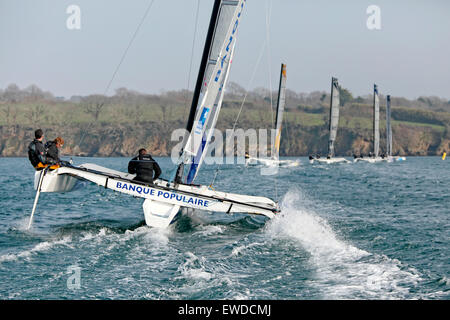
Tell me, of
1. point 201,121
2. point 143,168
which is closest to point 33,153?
point 143,168

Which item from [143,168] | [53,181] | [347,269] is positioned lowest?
[347,269]

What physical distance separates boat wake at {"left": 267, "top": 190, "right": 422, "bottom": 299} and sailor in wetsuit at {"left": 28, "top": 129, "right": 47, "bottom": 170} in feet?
19.0

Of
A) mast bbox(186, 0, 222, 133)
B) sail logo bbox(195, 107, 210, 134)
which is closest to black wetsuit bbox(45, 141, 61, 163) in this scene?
mast bbox(186, 0, 222, 133)

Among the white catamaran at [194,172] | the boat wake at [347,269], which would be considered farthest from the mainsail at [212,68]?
the boat wake at [347,269]

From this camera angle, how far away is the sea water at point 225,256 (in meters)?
7.34

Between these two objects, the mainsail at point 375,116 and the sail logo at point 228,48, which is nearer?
the sail logo at point 228,48

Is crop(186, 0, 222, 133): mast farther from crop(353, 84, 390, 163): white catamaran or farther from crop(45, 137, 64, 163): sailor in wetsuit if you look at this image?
crop(353, 84, 390, 163): white catamaran

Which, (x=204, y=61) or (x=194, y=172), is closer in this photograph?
(x=204, y=61)

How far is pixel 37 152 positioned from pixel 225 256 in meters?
5.41

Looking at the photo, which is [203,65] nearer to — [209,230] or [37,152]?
[209,230]

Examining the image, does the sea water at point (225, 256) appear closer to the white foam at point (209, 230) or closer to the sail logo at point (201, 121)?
the white foam at point (209, 230)

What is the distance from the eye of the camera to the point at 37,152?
11.6 meters
